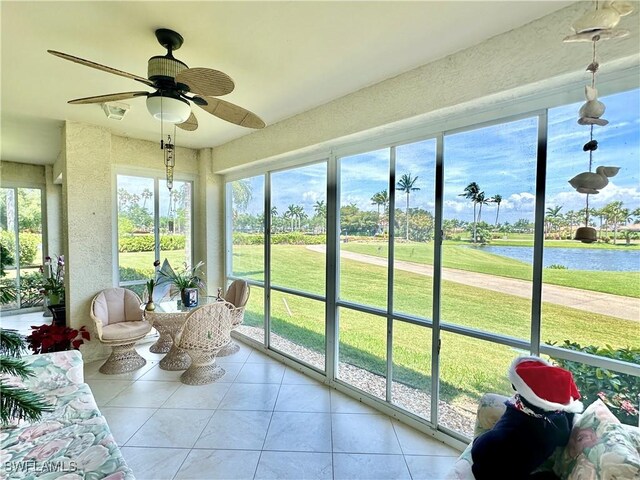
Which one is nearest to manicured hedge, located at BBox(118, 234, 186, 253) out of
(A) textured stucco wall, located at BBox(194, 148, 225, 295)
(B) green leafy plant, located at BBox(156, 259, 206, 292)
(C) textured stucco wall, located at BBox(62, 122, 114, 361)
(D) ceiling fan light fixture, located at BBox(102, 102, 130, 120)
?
(A) textured stucco wall, located at BBox(194, 148, 225, 295)

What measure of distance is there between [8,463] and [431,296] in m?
2.61

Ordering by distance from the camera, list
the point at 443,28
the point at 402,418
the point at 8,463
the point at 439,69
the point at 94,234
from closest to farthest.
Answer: the point at 8,463, the point at 443,28, the point at 439,69, the point at 402,418, the point at 94,234

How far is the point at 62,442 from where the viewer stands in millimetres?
1627

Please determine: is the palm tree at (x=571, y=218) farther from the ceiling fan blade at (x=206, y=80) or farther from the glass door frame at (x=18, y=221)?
the glass door frame at (x=18, y=221)

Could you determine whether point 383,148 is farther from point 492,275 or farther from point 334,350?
point 334,350

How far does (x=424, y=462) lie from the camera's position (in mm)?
2080

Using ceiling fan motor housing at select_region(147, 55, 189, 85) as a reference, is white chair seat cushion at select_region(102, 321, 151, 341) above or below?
below

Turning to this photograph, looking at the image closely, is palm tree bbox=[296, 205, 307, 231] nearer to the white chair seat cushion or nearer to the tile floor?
the tile floor

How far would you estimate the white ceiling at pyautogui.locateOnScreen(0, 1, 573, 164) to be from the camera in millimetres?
1560

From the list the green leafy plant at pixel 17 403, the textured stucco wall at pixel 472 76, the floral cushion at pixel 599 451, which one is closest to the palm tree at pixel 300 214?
the textured stucco wall at pixel 472 76

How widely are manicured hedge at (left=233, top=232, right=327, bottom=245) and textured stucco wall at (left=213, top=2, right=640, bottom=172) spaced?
99 centimetres

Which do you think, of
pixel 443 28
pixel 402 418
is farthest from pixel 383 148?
pixel 402 418

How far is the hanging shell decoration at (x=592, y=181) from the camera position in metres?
1.31

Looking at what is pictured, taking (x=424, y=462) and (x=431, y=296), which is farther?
(x=431, y=296)
